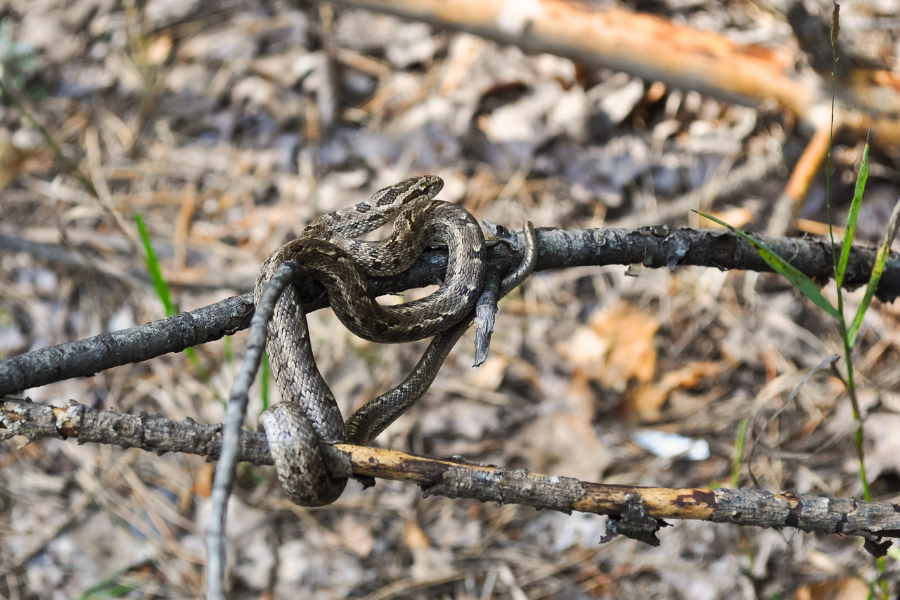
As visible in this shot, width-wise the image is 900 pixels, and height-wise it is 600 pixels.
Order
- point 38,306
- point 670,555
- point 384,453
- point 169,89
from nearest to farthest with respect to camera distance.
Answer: point 384,453 → point 670,555 → point 38,306 → point 169,89

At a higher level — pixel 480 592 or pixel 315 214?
pixel 315 214

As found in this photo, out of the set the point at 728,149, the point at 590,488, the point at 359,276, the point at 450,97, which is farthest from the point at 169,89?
the point at 590,488

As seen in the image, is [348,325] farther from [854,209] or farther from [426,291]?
[426,291]

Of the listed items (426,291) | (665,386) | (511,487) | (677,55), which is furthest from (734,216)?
(511,487)

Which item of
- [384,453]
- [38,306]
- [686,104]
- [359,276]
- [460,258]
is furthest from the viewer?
[686,104]

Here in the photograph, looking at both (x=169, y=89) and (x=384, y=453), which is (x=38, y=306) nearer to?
(x=169, y=89)

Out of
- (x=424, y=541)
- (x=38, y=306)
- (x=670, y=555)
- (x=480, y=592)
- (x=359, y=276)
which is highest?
(x=38, y=306)

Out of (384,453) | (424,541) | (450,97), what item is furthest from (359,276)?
(450,97)

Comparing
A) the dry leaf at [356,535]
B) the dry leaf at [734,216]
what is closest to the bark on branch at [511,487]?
the dry leaf at [356,535]

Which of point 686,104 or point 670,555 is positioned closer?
point 670,555
